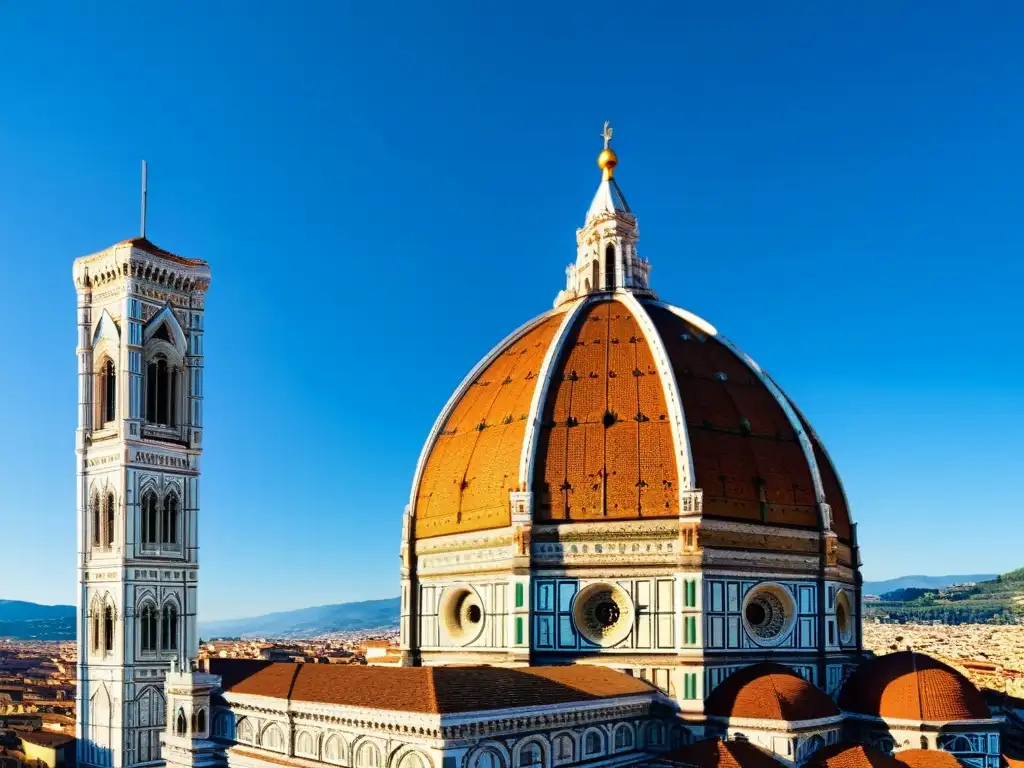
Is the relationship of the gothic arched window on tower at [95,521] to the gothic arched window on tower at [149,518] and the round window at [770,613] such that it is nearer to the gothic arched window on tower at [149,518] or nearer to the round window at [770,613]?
the gothic arched window on tower at [149,518]

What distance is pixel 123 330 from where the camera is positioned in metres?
43.0

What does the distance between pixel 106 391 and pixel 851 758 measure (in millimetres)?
30265

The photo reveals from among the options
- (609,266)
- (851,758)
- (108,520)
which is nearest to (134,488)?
(108,520)

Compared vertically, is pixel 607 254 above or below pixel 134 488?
above

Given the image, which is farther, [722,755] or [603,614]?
[603,614]

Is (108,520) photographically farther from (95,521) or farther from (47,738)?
(47,738)

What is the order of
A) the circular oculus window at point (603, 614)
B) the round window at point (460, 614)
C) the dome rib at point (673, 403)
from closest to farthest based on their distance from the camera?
the circular oculus window at point (603, 614) → the dome rib at point (673, 403) → the round window at point (460, 614)

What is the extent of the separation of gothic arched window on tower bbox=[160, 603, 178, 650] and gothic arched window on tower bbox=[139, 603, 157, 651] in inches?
12.0

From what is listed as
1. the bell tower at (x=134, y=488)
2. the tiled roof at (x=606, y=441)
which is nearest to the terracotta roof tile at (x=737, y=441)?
the tiled roof at (x=606, y=441)

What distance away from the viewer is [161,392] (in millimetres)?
44375

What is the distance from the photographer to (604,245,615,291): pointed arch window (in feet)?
162

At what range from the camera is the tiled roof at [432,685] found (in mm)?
30984

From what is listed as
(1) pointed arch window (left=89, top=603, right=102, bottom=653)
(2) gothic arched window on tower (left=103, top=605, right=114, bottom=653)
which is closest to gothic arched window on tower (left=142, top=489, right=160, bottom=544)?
(2) gothic arched window on tower (left=103, top=605, right=114, bottom=653)

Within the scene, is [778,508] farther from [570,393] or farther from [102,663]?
[102,663]
